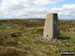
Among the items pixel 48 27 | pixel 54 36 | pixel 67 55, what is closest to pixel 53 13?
pixel 48 27

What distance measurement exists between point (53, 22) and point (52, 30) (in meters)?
1.30

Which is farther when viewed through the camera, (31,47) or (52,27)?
(52,27)

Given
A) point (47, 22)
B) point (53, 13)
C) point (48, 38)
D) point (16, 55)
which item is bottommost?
point (48, 38)

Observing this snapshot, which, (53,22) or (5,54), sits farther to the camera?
(53,22)

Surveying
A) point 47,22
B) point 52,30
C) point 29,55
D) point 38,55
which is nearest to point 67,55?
point 38,55

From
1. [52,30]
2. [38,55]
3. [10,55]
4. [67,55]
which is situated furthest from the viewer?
[52,30]

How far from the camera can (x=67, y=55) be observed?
8391 millimetres

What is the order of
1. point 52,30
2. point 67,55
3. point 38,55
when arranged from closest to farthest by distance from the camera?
point 38,55
point 67,55
point 52,30

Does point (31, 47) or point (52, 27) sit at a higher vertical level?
point (52, 27)

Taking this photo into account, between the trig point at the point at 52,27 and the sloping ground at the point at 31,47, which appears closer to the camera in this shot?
the sloping ground at the point at 31,47

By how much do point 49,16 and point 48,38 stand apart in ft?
12.0

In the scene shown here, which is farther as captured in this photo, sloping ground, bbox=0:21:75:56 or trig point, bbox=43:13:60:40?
trig point, bbox=43:13:60:40

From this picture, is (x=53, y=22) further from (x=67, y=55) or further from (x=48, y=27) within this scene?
(x=67, y=55)

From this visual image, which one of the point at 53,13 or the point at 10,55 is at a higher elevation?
the point at 53,13
